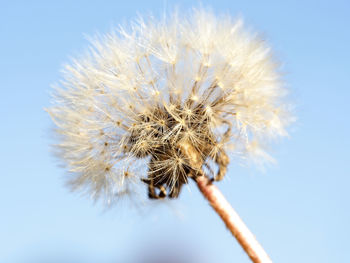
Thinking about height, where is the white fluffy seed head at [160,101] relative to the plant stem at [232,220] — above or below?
above

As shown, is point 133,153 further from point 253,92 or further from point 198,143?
point 253,92

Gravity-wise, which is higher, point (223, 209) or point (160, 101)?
point (160, 101)

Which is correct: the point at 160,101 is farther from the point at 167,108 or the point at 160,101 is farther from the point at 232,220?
the point at 232,220

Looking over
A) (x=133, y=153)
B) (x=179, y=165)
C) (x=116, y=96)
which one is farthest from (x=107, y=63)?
(x=179, y=165)

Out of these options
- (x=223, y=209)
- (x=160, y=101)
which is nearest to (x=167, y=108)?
(x=160, y=101)

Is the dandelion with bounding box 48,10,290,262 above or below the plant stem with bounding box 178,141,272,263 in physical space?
above
